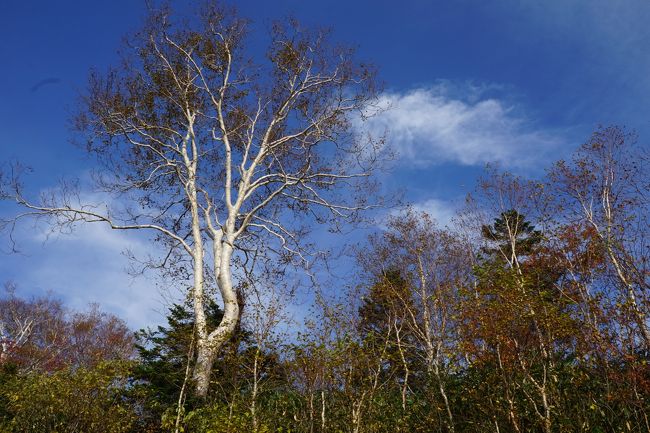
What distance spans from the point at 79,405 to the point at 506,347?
21.2 feet

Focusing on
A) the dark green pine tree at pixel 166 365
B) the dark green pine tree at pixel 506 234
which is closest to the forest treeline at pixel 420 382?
the dark green pine tree at pixel 166 365

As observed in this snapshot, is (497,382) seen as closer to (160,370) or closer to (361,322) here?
(160,370)

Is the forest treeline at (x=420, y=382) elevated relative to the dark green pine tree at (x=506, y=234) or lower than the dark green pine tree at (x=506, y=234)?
lower

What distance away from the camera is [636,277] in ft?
19.8

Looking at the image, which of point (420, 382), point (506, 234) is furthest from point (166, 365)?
point (506, 234)

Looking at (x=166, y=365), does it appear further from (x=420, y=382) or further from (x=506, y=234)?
(x=506, y=234)

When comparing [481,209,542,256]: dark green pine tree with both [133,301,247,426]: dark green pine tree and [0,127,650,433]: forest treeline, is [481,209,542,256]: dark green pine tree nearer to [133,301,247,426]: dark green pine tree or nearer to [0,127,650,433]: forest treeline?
[0,127,650,433]: forest treeline

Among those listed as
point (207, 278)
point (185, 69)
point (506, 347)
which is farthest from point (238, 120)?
point (506, 347)

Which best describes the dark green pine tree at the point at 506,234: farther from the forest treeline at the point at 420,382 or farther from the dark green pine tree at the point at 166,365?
the dark green pine tree at the point at 166,365

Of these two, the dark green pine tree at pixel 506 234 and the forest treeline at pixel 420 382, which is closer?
the forest treeline at pixel 420 382

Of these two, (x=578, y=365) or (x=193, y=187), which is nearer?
(x=578, y=365)

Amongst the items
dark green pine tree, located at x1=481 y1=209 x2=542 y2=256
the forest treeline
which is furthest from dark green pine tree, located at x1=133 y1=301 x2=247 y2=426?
dark green pine tree, located at x1=481 y1=209 x2=542 y2=256

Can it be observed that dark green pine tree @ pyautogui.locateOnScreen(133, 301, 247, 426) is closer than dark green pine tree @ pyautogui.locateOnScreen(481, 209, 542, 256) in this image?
Yes

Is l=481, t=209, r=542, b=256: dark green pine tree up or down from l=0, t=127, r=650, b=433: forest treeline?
up
